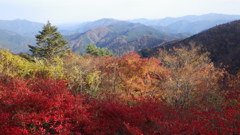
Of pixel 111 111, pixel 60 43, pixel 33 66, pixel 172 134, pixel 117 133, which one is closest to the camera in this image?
pixel 172 134

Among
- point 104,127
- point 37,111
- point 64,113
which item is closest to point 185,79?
point 104,127

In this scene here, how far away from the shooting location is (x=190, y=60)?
27.6m

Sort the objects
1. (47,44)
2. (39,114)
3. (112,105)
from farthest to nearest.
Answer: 1. (47,44)
2. (112,105)
3. (39,114)

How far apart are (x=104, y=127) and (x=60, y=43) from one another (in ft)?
130

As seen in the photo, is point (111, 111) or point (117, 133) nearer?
point (117, 133)

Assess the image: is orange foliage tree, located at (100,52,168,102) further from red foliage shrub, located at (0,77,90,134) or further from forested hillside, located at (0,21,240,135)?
red foliage shrub, located at (0,77,90,134)

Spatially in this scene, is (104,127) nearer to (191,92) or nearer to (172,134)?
(172,134)

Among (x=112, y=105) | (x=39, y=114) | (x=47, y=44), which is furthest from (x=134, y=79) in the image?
(x=47, y=44)

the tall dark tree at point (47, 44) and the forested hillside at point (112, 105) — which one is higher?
the tall dark tree at point (47, 44)

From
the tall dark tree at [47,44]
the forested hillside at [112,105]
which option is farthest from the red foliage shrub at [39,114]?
the tall dark tree at [47,44]

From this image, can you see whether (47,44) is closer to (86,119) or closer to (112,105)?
(112,105)

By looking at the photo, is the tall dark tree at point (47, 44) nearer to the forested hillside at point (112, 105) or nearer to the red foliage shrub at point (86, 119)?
the forested hillside at point (112, 105)

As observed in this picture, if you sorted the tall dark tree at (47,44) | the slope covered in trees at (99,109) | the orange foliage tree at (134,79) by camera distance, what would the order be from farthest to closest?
the tall dark tree at (47,44) → the orange foliage tree at (134,79) → the slope covered in trees at (99,109)

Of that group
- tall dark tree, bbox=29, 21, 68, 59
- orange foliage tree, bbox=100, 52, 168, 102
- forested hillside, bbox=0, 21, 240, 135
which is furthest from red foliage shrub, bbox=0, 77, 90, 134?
tall dark tree, bbox=29, 21, 68, 59
